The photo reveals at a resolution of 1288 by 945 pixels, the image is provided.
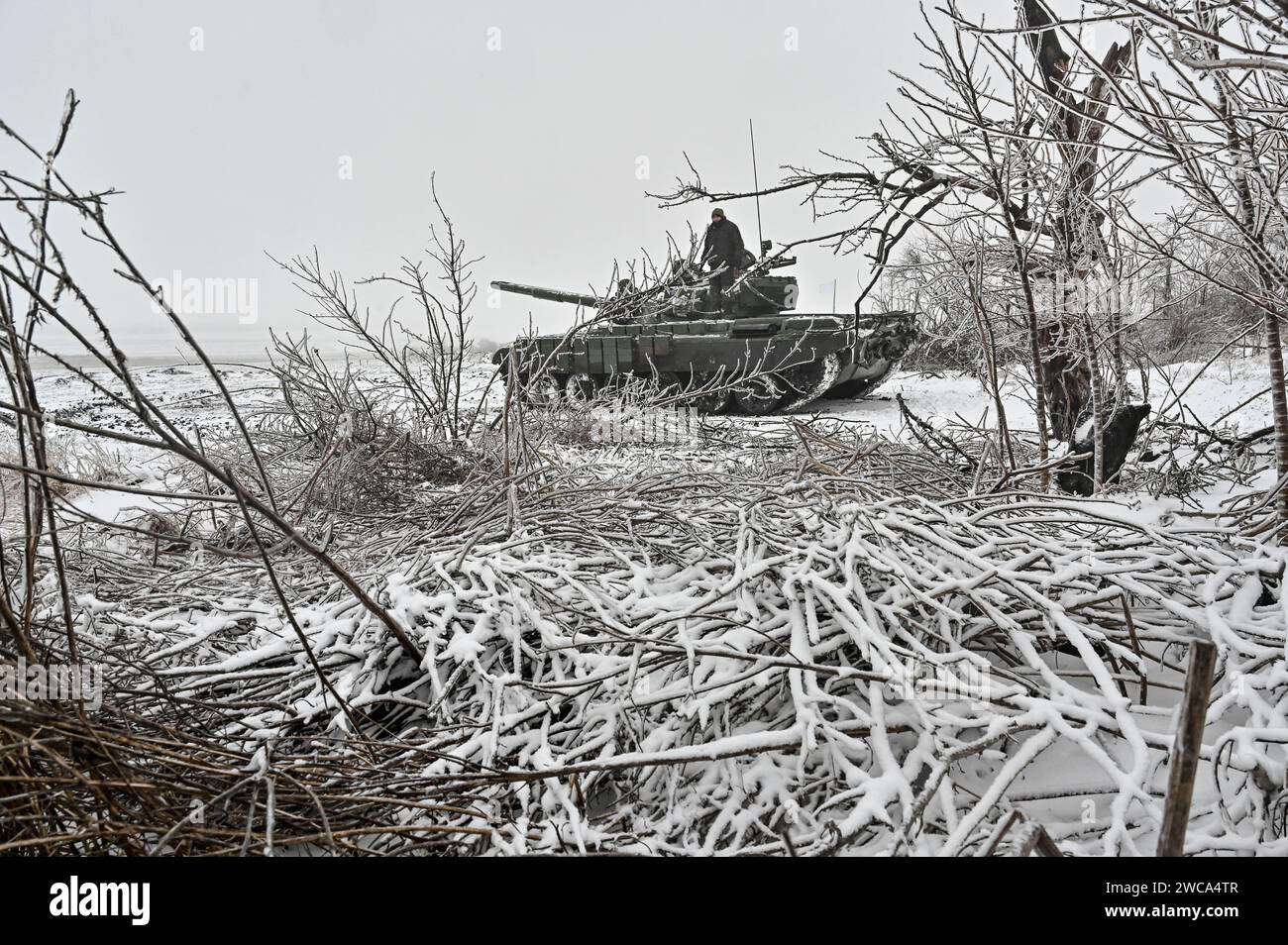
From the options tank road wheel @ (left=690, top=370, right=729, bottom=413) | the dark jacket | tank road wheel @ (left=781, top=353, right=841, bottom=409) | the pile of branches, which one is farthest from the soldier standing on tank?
the pile of branches

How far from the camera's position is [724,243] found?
10805 mm

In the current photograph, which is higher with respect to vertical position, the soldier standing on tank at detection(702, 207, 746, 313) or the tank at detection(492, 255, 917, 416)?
the soldier standing on tank at detection(702, 207, 746, 313)

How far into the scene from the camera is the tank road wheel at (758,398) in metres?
10.7

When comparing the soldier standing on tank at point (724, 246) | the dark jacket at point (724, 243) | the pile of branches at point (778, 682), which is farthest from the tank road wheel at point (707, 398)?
the pile of branches at point (778, 682)

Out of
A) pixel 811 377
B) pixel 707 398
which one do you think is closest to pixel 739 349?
pixel 707 398

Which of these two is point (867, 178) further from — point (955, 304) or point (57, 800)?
point (57, 800)

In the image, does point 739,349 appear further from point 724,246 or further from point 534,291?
point 534,291

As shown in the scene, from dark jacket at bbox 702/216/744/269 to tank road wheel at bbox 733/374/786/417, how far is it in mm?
1541

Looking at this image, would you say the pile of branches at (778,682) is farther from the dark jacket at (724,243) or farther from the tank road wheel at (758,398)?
the dark jacket at (724,243)

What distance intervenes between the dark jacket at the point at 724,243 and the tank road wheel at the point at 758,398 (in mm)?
1541

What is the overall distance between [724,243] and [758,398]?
205cm

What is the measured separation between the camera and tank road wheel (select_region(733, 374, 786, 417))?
35.1 feet

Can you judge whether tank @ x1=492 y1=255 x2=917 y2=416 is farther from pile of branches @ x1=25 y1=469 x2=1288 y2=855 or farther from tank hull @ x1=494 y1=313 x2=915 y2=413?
pile of branches @ x1=25 y1=469 x2=1288 y2=855
